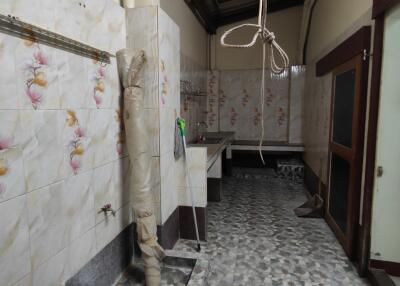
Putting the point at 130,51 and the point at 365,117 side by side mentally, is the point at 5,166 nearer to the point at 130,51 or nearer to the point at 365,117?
the point at 130,51

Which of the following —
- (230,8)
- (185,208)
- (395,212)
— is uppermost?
(230,8)

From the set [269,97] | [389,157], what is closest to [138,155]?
[389,157]

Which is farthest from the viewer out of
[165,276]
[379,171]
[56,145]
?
[165,276]

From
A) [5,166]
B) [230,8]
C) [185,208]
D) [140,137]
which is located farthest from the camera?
[230,8]

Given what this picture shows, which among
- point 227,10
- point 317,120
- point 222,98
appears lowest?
point 317,120

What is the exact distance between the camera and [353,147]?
7.77ft

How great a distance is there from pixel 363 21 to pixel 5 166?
2.69 metres

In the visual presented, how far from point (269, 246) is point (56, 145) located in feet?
6.94

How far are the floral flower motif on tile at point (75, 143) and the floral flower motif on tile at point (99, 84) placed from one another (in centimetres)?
24

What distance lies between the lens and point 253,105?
5707mm

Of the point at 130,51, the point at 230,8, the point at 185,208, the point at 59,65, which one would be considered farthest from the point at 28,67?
the point at 230,8

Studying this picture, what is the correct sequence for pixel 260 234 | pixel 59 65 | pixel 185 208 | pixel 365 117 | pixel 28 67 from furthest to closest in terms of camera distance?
pixel 260 234, pixel 185 208, pixel 365 117, pixel 59 65, pixel 28 67

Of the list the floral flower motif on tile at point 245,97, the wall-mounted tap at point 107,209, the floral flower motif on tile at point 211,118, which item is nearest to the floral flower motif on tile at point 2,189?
the wall-mounted tap at point 107,209

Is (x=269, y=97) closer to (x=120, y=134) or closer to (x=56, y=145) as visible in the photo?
(x=120, y=134)
